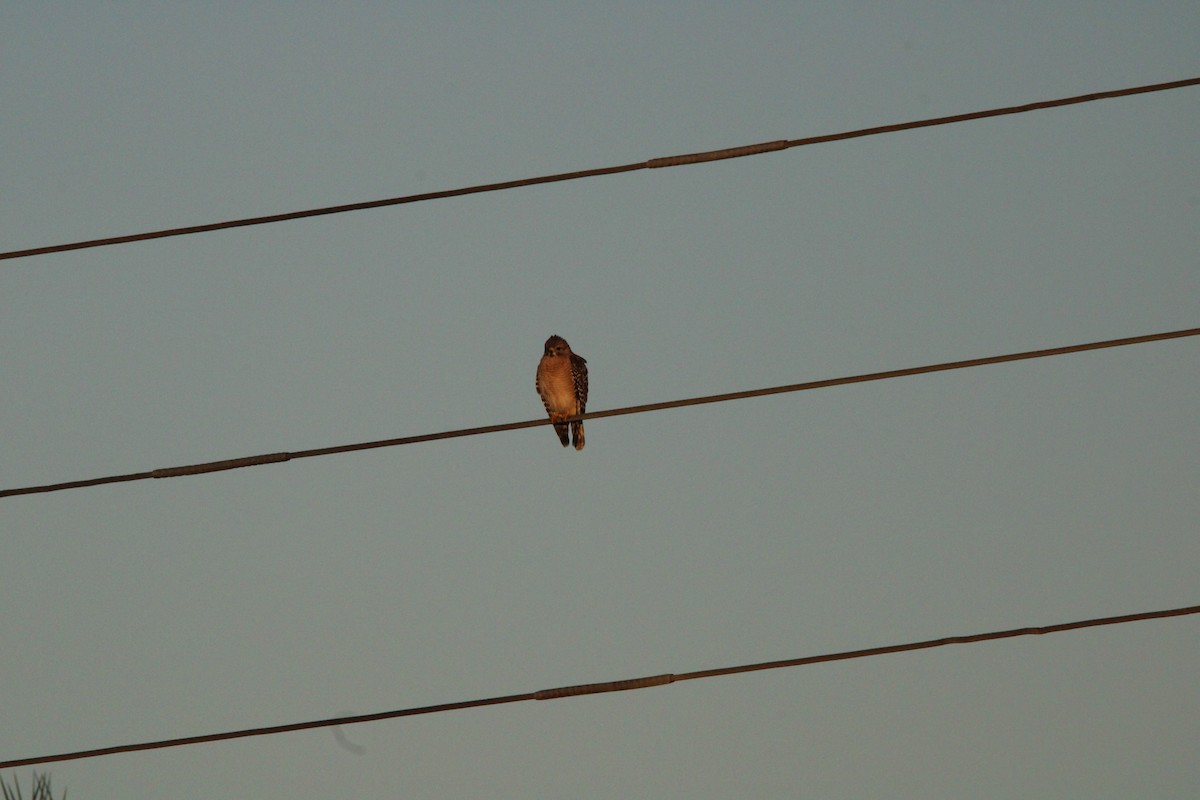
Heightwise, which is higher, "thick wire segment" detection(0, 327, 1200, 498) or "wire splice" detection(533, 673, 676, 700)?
"thick wire segment" detection(0, 327, 1200, 498)

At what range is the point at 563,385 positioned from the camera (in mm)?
13188

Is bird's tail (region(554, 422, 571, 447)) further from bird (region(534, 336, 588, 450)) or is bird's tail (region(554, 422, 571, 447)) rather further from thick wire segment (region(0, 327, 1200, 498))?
thick wire segment (region(0, 327, 1200, 498))

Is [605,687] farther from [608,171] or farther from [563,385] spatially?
[563,385]

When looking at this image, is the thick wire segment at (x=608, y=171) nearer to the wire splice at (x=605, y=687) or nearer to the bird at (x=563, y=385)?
the wire splice at (x=605, y=687)

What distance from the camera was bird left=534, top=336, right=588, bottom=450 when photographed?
13.2m

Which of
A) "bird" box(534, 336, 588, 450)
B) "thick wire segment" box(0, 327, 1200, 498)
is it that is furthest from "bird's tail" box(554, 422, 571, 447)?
"thick wire segment" box(0, 327, 1200, 498)

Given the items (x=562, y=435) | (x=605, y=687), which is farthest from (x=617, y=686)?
(x=562, y=435)

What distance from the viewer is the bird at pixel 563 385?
13172mm

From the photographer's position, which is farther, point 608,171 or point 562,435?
point 562,435

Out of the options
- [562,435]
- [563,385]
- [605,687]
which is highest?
[563,385]

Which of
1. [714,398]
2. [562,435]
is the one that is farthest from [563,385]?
[714,398]

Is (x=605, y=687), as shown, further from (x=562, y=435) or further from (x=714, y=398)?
(x=562, y=435)

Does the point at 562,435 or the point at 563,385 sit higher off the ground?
the point at 563,385

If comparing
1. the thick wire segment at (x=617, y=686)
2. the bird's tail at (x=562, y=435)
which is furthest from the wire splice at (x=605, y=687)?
the bird's tail at (x=562, y=435)
